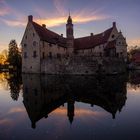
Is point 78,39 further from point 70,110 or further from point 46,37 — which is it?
point 70,110

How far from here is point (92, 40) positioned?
2373 inches

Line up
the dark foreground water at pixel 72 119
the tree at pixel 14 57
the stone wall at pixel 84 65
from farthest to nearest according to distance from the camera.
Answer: the tree at pixel 14 57, the stone wall at pixel 84 65, the dark foreground water at pixel 72 119

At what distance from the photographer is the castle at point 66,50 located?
3947 centimetres

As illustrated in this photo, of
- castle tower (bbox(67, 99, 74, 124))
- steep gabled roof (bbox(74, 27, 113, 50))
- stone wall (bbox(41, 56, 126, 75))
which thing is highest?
steep gabled roof (bbox(74, 27, 113, 50))

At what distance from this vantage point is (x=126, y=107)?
42.9 ft

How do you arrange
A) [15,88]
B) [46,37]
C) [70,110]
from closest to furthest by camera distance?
[70,110] < [15,88] < [46,37]

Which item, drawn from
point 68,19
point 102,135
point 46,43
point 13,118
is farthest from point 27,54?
point 102,135

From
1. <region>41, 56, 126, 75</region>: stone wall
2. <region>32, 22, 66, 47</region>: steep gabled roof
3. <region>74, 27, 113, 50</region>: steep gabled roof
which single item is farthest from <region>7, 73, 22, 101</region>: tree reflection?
<region>74, 27, 113, 50</region>: steep gabled roof

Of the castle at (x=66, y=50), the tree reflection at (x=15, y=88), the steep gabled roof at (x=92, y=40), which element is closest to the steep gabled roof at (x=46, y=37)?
the castle at (x=66, y=50)

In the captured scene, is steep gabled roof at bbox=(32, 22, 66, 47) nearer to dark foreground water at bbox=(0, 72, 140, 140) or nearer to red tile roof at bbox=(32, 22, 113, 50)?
red tile roof at bbox=(32, 22, 113, 50)

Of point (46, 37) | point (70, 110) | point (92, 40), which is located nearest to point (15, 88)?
point (70, 110)

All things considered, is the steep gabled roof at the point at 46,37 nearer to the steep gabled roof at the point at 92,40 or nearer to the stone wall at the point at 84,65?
the steep gabled roof at the point at 92,40

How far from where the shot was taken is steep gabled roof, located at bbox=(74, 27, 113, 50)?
57125 mm

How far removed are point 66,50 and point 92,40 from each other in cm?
780
